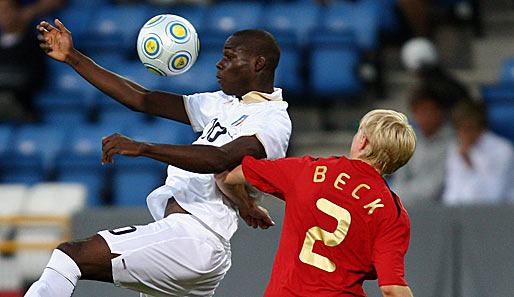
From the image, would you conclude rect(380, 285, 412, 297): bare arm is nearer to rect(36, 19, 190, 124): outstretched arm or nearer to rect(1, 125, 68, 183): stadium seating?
rect(36, 19, 190, 124): outstretched arm

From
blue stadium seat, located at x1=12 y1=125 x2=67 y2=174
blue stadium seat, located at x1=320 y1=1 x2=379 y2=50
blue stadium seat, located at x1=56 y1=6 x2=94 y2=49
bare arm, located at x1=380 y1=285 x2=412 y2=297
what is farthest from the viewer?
blue stadium seat, located at x1=56 y1=6 x2=94 y2=49

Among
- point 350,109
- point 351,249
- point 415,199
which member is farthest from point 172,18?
point 350,109

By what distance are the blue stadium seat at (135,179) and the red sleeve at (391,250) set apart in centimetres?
463

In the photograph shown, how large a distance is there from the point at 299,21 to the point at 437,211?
3994 mm

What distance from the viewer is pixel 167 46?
163 inches

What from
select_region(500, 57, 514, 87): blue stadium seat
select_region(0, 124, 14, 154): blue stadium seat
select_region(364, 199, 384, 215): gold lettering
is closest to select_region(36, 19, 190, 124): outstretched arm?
select_region(364, 199, 384, 215): gold lettering

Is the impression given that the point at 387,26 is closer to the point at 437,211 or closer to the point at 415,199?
the point at 415,199

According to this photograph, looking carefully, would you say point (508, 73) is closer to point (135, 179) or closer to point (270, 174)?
point (135, 179)

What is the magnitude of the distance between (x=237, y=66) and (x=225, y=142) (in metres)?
0.43

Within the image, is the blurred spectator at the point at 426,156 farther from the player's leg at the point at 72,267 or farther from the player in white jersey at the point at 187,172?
the player's leg at the point at 72,267

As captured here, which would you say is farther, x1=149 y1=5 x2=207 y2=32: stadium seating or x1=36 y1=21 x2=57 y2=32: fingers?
x1=149 y1=5 x2=207 y2=32: stadium seating

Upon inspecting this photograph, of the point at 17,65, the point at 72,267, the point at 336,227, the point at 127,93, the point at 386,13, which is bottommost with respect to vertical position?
the point at 72,267

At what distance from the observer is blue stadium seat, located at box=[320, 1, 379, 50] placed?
348 inches

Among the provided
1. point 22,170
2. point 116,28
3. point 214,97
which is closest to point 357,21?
point 116,28
